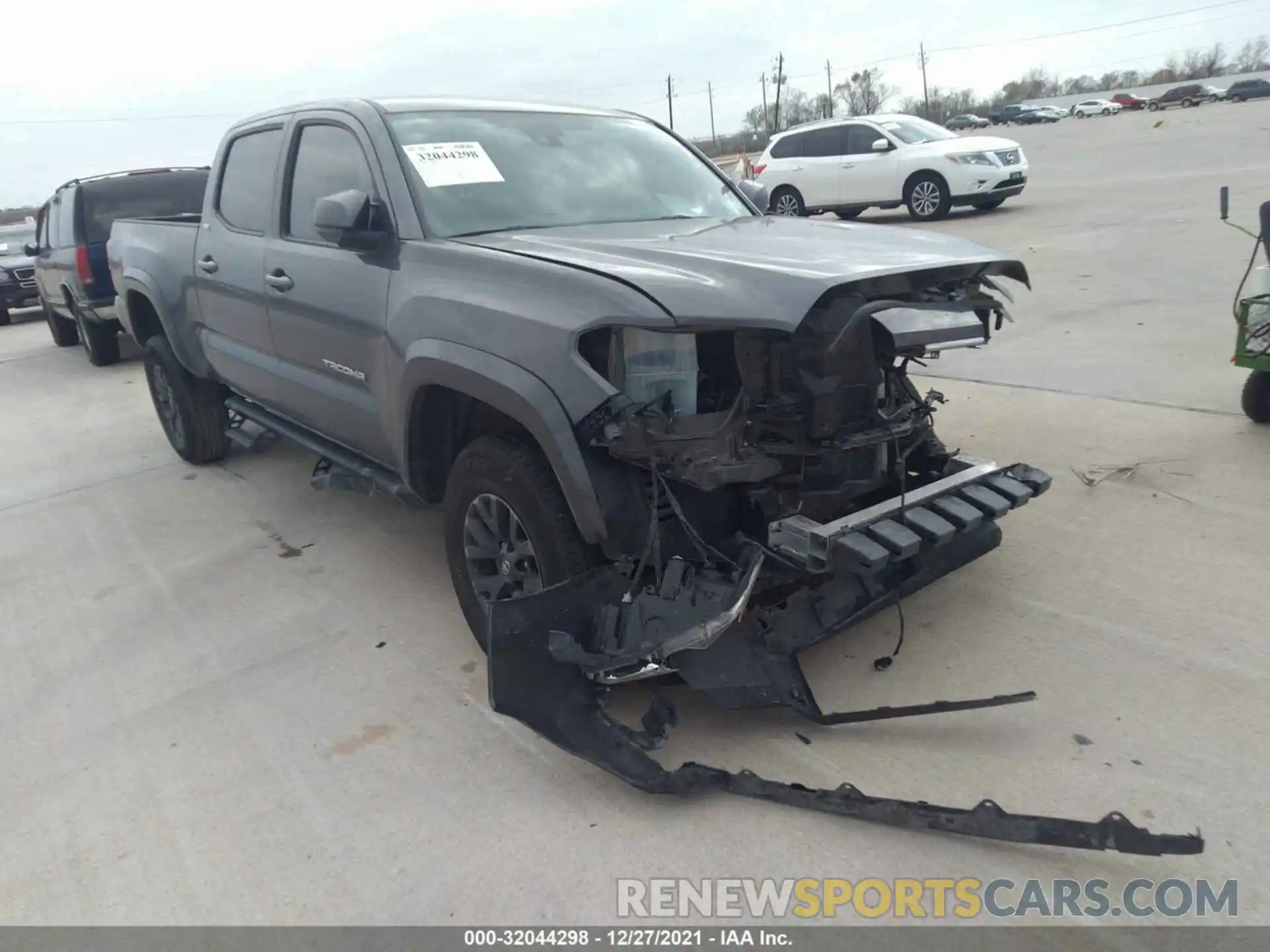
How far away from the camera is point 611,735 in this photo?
2.67m

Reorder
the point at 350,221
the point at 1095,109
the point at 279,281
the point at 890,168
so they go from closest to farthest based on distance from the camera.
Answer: the point at 350,221 → the point at 279,281 → the point at 890,168 → the point at 1095,109

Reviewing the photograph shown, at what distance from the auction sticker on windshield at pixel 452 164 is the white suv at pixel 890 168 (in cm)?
1260

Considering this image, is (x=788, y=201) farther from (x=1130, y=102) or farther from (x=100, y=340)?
(x=1130, y=102)

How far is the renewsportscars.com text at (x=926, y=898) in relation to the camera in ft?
7.04

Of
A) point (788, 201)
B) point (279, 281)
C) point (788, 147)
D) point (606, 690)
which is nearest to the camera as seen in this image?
point (606, 690)

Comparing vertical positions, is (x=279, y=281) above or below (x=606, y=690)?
above

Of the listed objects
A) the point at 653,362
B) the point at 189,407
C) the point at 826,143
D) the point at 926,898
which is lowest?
the point at 926,898

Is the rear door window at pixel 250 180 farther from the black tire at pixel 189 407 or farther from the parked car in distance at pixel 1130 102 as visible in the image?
the parked car in distance at pixel 1130 102

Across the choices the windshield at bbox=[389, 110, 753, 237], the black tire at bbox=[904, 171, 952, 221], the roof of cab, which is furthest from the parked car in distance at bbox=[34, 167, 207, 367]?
the black tire at bbox=[904, 171, 952, 221]

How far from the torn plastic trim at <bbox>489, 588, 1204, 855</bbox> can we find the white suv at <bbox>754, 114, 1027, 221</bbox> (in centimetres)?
1359

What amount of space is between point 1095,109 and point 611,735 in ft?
246

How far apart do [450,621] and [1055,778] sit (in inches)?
88.9

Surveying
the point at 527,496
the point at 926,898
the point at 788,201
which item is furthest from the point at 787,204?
the point at 926,898

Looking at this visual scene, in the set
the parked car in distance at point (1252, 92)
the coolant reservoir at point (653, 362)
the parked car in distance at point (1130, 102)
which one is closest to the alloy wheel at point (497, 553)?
the coolant reservoir at point (653, 362)
